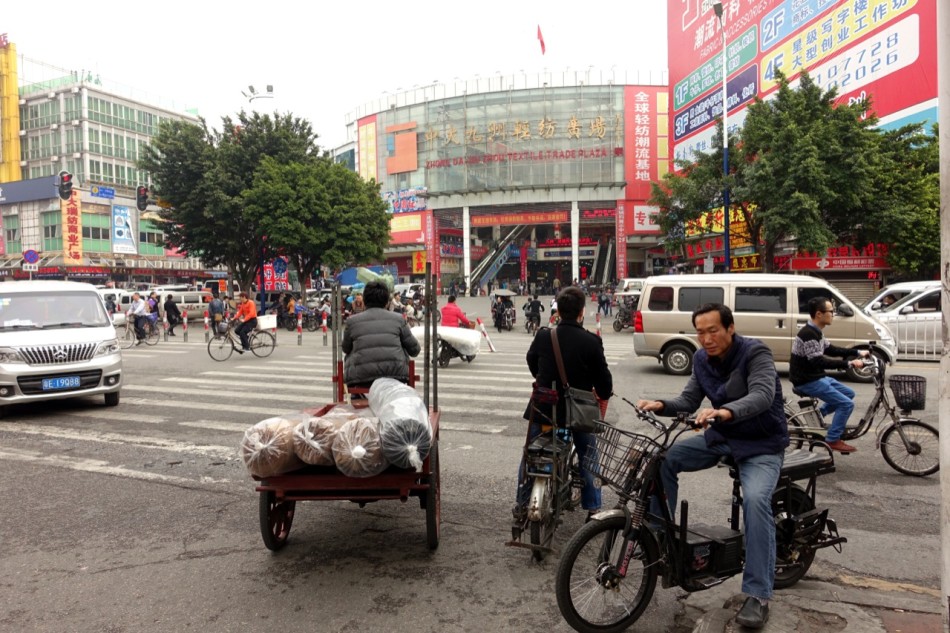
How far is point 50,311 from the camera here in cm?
927

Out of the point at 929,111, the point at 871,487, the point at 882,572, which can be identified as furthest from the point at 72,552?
the point at 929,111

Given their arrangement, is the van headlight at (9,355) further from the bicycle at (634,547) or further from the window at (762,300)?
the window at (762,300)

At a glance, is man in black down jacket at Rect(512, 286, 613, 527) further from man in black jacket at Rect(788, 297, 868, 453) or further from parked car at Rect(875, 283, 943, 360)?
parked car at Rect(875, 283, 943, 360)

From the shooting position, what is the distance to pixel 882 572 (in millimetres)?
3895

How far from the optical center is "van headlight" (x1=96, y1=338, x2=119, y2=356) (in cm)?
895

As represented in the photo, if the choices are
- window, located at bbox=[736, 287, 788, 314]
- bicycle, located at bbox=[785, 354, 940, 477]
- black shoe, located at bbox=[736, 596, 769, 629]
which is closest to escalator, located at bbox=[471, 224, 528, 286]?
window, located at bbox=[736, 287, 788, 314]

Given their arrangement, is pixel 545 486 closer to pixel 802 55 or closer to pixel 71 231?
pixel 802 55

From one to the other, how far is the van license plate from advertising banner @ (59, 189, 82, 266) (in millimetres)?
46043

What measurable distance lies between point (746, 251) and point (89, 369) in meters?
27.1

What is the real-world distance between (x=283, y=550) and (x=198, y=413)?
5173 mm

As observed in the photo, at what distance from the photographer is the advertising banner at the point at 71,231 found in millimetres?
47875

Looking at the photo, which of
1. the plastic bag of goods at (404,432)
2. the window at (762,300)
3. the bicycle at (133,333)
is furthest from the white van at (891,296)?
the bicycle at (133,333)

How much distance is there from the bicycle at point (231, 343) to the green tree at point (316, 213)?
13690mm

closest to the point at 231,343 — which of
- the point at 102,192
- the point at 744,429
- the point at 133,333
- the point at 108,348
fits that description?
the point at 108,348
